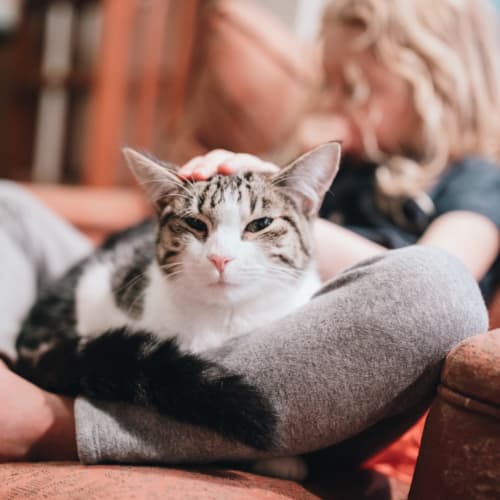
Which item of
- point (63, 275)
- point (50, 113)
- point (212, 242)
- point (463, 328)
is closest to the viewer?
point (463, 328)

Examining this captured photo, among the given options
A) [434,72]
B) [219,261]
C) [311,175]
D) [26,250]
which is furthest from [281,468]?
[434,72]

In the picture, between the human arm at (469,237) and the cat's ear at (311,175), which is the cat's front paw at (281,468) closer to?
the cat's ear at (311,175)

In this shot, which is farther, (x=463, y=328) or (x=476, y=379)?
(x=463, y=328)

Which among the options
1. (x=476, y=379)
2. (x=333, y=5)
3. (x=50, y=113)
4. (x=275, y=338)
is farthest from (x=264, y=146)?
(x=50, y=113)

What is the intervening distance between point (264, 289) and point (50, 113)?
2.80 meters

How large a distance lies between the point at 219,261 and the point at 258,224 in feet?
0.32

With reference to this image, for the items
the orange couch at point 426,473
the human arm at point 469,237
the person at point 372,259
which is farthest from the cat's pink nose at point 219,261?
the human arm at point 469,237

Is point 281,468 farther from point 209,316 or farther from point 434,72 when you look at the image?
point 434,72

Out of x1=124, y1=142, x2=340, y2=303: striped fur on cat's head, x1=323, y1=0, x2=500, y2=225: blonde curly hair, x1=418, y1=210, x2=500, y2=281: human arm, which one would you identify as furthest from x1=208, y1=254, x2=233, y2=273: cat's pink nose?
x1=323, y1=0, x2=500, y2=225: blonde curly hair

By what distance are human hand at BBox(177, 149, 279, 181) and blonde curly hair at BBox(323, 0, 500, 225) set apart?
0.43m

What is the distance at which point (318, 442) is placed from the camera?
0.74 meters

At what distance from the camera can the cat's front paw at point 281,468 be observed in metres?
0.78

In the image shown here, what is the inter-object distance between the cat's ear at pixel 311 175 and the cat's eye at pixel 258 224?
61 millimetres

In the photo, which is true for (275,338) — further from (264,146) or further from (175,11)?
(175,11)
